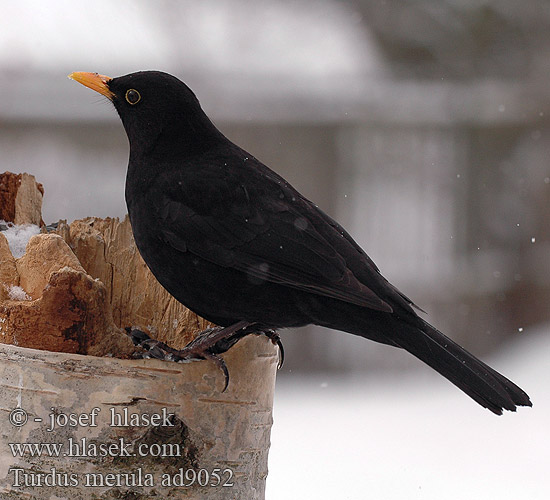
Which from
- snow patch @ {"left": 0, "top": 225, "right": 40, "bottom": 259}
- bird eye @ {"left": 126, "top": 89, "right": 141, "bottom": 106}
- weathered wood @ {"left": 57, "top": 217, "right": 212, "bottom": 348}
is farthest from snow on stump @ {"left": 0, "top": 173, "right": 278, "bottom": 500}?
bird eye @ {"left": 126, "top": 89, "right": 141, "bottom": 106}

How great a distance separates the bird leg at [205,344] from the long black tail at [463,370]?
1.88 feet

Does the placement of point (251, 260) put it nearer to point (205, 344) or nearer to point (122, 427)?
point (205, 344)

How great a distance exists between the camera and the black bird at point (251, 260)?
2635mm

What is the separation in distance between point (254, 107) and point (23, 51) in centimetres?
315

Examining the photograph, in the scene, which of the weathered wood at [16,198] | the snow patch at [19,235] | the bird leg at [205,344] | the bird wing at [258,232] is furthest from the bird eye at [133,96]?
the bird leg at [205,344]

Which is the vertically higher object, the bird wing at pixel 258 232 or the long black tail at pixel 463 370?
the bird wing at pixel 258 232

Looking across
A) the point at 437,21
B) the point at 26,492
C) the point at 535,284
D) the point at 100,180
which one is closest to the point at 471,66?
the point at 437,21

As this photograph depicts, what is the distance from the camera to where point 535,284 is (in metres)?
9.36

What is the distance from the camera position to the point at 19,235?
2.97 meters

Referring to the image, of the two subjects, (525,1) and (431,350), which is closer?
(431,350)

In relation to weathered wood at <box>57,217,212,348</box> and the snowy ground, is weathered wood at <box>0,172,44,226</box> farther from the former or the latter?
the snowy ground

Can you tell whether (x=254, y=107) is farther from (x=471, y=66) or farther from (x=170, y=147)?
(x=170, y=147)

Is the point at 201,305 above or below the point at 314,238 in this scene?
below

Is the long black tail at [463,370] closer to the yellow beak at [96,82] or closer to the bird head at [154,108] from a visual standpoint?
the bird head at [154,108]
